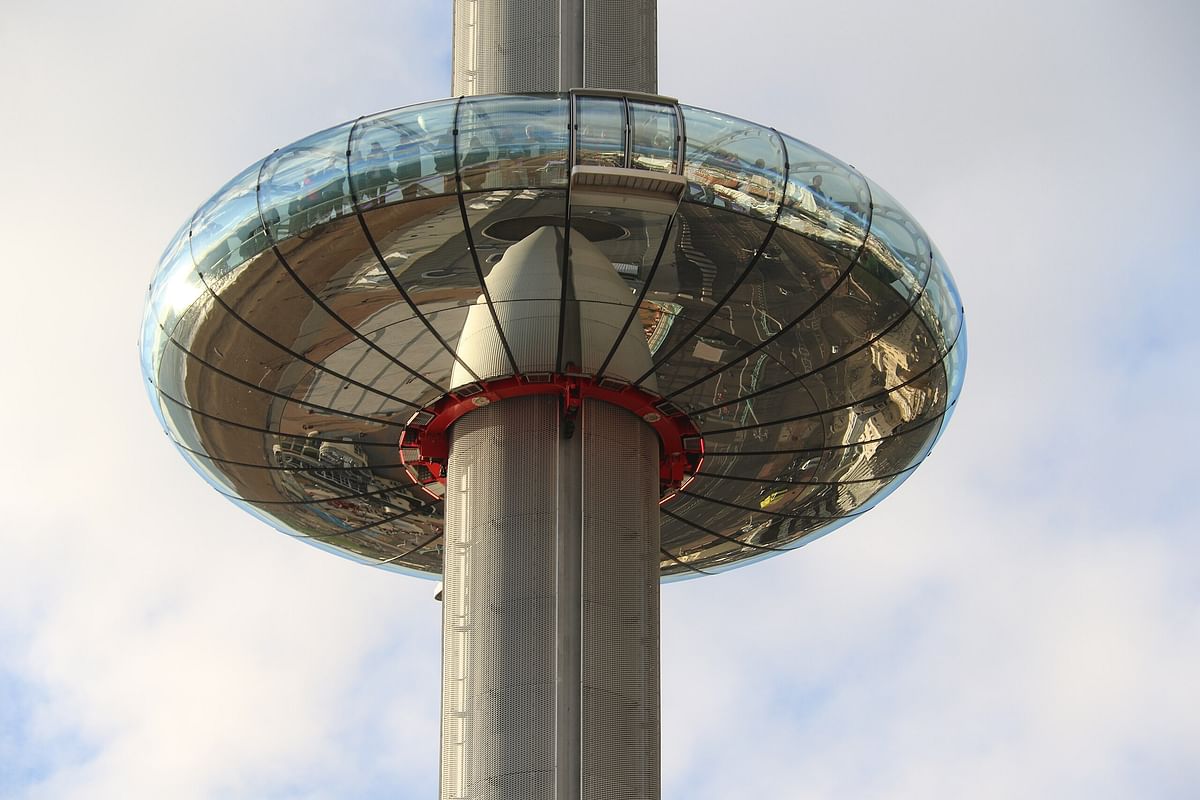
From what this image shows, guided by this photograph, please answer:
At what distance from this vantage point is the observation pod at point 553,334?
26.3 meters

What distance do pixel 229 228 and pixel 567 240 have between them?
156 inches

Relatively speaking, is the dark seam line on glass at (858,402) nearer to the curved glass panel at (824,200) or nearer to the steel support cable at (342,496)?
the curved glass panel at (824,200)

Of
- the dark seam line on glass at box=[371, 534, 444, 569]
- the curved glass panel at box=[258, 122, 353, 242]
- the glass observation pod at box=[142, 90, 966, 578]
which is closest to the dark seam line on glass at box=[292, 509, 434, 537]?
the glass observation pod at box=[142, 90, 966, 578]

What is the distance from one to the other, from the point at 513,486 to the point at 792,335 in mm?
3873

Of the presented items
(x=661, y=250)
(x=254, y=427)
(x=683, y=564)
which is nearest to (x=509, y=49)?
(x=661, y=250)

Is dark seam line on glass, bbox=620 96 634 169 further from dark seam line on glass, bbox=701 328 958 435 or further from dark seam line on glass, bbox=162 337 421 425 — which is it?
dark seam line on glass, bbox=701 328 958 435

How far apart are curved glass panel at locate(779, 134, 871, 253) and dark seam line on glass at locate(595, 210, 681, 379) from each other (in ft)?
4.31

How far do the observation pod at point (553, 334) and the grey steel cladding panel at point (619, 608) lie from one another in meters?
→ 0.04

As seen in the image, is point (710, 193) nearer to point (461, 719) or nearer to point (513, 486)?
point (513, 486)

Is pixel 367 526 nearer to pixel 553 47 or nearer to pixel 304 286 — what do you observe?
pixel 304 286

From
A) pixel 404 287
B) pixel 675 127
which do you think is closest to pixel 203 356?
pixel 404 287

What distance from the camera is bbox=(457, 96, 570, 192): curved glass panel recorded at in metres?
26.1

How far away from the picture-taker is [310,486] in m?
31.5

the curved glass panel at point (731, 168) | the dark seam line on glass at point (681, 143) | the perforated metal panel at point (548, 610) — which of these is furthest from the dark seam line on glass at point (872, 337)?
the dark seam line on glass at point (681, 143)
